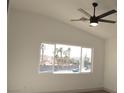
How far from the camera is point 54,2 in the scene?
4.30 meters

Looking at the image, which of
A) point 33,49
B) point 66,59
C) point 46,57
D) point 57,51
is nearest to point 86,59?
point 66,59

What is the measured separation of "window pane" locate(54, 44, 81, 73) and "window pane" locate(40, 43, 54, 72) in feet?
0.72

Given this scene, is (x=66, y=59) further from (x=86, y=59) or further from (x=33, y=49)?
(x=33, y=49)

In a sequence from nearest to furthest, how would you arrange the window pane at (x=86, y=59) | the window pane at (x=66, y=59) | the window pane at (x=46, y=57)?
the window pane at (x=46, y=57), the window pane at (x=66, y=59), the window pane at (x=86, y=59)

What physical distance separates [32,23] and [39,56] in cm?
134

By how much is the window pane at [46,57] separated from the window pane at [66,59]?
22 centimetres

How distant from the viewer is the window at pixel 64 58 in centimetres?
613

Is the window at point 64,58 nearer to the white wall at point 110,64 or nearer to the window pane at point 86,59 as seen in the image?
the window pane at point 86,59

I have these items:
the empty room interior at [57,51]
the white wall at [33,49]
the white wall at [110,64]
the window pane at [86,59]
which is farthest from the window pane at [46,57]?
the white wall at [110,64]

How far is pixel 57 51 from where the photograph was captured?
20.9ft

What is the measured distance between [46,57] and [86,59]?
6.47 ft

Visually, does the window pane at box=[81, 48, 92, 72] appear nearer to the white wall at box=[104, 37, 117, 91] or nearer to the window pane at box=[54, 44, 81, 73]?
the window pane at box=[54, 44, 81, 73]

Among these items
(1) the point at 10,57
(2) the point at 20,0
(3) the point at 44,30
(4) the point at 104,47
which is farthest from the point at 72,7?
(4) the point at 104,47

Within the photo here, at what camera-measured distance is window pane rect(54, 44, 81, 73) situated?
20.9 feet
